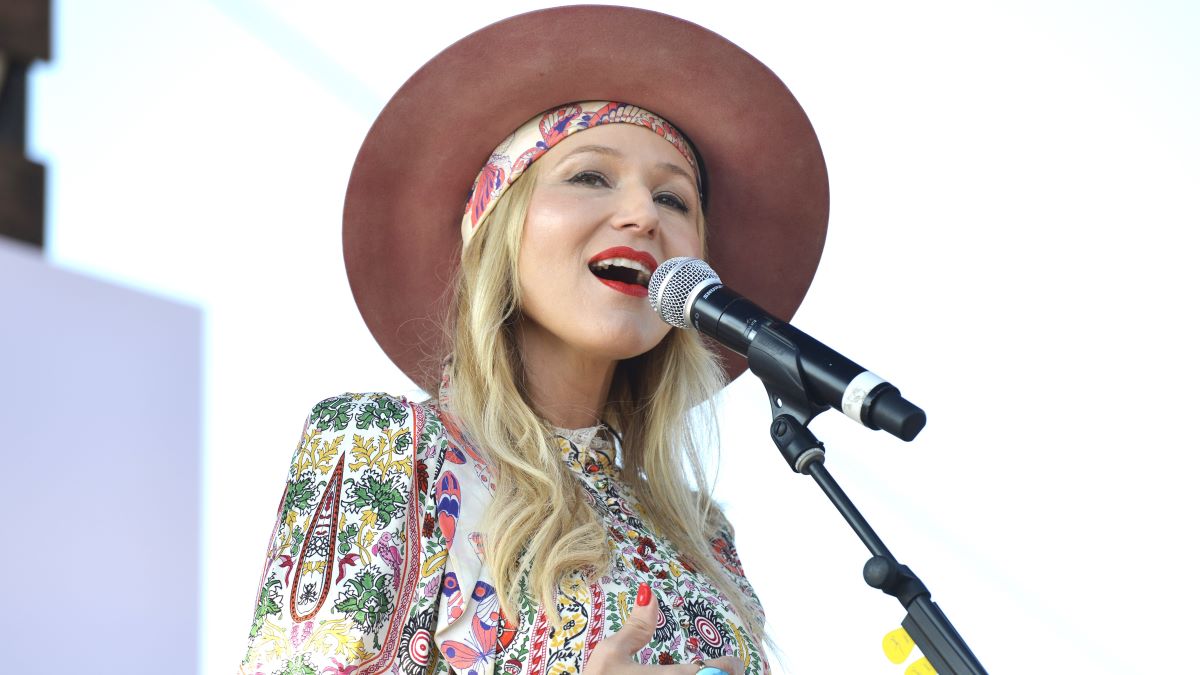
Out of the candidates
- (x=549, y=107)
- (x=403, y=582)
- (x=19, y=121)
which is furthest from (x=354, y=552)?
(x=19, y=121)

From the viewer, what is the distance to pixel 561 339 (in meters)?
2.04

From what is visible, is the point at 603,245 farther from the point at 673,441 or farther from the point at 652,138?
the point at 673,441

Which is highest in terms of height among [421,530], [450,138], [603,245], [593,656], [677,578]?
[450,138]

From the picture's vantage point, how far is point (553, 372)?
2.06 metres

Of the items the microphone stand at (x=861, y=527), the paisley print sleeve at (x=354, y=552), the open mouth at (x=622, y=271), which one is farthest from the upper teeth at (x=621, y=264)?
the microphone stand at (x=861, y=527)

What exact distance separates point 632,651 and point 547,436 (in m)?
0.54

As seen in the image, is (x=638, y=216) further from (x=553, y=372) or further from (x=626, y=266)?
(x=553, y=372)

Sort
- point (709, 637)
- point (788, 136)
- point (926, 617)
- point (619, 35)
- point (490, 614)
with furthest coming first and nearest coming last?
point (788, 136), point (619, 35), point (709, 637), point (490, 614), point (926, 617)

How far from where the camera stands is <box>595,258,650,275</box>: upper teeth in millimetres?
1904

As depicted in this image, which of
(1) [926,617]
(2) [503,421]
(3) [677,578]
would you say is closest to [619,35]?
(2) [503,421]

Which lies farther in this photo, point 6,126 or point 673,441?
point 6,126

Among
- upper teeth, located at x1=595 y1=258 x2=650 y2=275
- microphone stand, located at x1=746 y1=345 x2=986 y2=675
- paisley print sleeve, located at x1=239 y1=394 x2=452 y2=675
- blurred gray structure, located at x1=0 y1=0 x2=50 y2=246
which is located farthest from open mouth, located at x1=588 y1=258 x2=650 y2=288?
blurred gray structure, located at x1=0 y1=0 x2=50 y2=246

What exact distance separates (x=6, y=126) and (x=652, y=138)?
1860 millimetres

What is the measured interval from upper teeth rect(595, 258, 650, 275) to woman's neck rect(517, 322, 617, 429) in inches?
7.2
